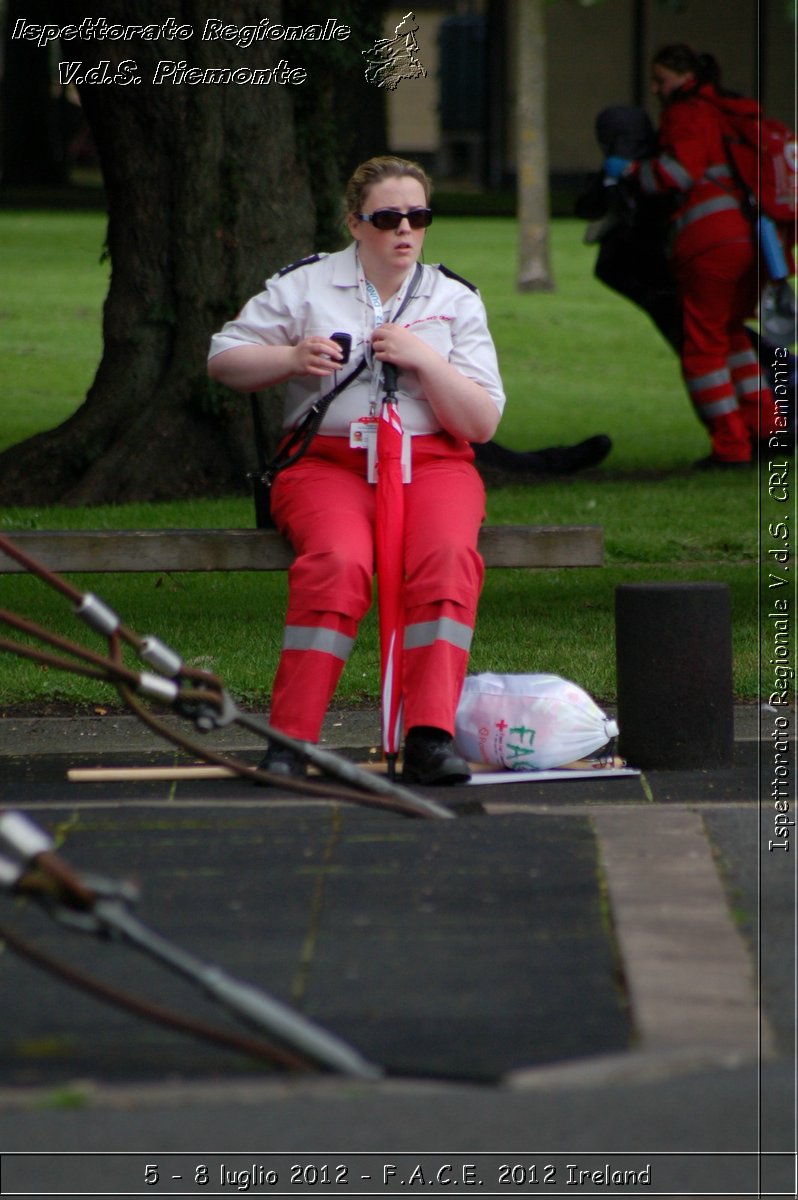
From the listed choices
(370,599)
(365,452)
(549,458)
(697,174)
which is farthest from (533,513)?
(370,599)

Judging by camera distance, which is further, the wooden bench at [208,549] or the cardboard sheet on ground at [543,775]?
the wooden bench at [208,549]

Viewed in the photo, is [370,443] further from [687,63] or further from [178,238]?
[687,63]

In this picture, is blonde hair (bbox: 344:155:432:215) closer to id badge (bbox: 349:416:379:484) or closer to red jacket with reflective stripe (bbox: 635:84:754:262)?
id badge (bbox: 349:416:379:484)

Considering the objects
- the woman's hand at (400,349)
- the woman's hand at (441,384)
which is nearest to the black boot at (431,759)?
the woman's hand at (441,384)

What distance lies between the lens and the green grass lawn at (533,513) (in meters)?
6.56

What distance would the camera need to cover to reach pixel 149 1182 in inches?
108

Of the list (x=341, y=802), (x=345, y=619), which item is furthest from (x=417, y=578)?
(x=341, y=802)

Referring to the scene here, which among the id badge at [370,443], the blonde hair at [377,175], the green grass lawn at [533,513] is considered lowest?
the green grass lawn at [533,513]

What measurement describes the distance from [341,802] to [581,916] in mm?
1118

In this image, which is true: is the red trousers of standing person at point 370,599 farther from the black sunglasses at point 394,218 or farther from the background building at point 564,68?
the background building at point 564,68

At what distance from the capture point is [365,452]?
528 centimetres

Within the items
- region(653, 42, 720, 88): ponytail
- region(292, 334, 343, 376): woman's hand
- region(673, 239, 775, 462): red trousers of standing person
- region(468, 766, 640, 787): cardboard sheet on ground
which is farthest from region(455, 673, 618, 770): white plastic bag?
region(653, 42, 720, 88): ponytail

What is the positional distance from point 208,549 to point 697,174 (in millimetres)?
5439

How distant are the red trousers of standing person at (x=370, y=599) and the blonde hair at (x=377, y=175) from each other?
2.60 feet
